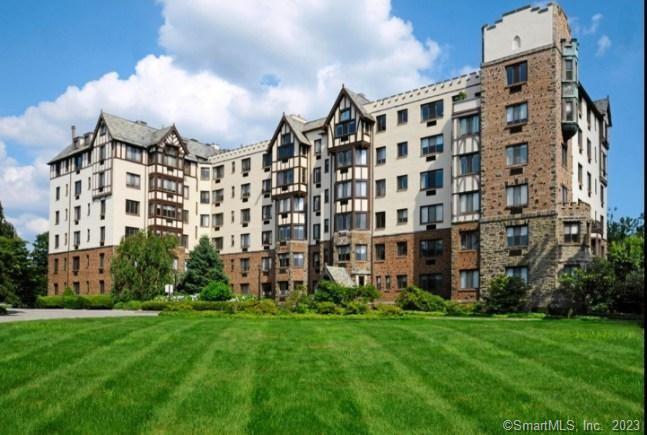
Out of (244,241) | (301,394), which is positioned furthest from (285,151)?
(301,394)

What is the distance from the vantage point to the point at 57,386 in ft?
36.5

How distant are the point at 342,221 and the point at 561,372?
43.5 metres

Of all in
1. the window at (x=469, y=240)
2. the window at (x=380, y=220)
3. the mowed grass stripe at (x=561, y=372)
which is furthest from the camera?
the window at (x=380, y=220)

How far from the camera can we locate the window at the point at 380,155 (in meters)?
54.9

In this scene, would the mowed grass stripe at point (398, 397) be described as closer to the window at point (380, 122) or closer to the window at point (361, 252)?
the window at point (361, 252)

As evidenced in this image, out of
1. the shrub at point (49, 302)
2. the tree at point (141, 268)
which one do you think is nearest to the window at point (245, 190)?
the tree at point (141, 268)

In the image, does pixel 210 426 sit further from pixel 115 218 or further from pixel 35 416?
pixel 115 218

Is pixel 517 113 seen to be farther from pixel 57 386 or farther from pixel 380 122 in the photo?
pixel 57 386

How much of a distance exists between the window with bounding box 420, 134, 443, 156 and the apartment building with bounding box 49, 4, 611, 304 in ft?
0.35

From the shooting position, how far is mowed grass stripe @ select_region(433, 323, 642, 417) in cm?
1001

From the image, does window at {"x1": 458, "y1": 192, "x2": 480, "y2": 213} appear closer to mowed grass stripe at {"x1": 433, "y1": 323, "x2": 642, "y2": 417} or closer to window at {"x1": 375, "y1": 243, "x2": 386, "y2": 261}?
window at {"x1": 375, "y1": 243, "x2": 386, "y2": 261}

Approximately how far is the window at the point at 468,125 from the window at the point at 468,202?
4719mm

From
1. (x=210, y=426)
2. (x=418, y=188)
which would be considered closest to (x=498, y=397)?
(x=210, y=426)

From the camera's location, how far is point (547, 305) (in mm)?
40250
